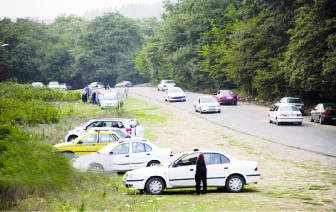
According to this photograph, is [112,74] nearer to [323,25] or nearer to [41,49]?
[41,49]

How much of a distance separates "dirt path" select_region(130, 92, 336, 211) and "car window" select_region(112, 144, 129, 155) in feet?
16.7

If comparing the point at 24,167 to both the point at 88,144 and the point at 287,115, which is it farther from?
the point at 287,115

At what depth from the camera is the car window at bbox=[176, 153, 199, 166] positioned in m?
14.8

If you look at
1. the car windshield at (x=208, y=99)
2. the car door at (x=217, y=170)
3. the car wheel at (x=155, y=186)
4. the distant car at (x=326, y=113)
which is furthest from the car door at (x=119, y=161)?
the car windshield at (x=208, y=99)

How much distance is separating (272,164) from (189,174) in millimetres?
6720

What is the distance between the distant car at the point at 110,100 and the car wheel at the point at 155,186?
92.2ft

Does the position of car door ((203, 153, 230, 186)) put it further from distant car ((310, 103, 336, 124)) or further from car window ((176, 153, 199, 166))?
distant car ((310, 103, 336, 124))

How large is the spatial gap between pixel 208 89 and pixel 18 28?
179ft

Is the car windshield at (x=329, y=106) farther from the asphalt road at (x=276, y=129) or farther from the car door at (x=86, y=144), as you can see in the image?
the car door at (x=86, y=144)

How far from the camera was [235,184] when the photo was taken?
1476cm

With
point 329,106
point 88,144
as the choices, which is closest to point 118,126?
point 88,144

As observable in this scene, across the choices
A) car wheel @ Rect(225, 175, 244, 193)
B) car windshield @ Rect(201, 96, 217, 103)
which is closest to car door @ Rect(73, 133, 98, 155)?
car wheel @ Rect(225, 175, 244, 193)

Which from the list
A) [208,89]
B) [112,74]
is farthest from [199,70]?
[112,74]

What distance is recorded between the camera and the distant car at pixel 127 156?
17328 millimetres
